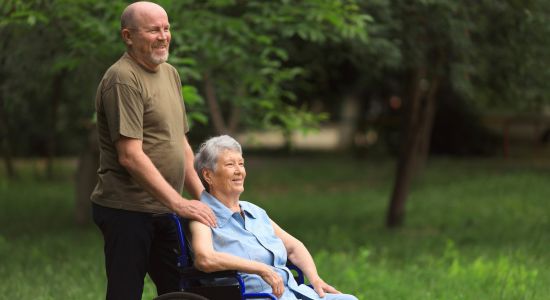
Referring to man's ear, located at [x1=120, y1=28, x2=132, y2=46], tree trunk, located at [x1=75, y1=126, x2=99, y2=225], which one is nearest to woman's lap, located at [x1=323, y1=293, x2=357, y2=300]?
man's ear, located at [x1=120, y1=28, x2=132, y2=46]

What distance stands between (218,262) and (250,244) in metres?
0.26

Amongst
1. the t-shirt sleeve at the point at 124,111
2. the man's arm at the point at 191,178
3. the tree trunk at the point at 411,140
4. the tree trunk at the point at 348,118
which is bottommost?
the tree trunk at the point at 348,118

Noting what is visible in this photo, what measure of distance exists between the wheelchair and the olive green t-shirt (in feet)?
0.64

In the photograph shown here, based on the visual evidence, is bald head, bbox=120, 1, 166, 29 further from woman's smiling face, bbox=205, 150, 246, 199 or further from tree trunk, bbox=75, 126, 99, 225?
tree trunk, bbox=75, 126, 99, 225

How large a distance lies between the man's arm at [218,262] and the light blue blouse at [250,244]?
10cm

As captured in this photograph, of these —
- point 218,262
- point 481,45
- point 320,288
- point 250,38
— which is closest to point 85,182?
point 250,38

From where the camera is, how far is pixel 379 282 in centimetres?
751

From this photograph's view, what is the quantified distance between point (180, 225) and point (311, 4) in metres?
4.19

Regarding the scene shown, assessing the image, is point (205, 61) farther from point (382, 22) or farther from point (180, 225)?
point (180, 225)

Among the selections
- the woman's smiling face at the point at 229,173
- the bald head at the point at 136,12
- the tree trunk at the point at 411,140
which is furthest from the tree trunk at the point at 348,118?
the bald head at the point at 136,12

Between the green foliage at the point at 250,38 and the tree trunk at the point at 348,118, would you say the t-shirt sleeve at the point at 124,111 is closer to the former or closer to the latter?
the green foliage at the point at 250,38

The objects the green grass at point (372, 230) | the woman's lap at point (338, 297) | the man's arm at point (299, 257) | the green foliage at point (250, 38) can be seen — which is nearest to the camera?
the woman's lap at point (338, 297)

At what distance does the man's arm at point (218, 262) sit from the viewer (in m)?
4.25

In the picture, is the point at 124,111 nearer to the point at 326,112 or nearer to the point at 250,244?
the point at 250,244
